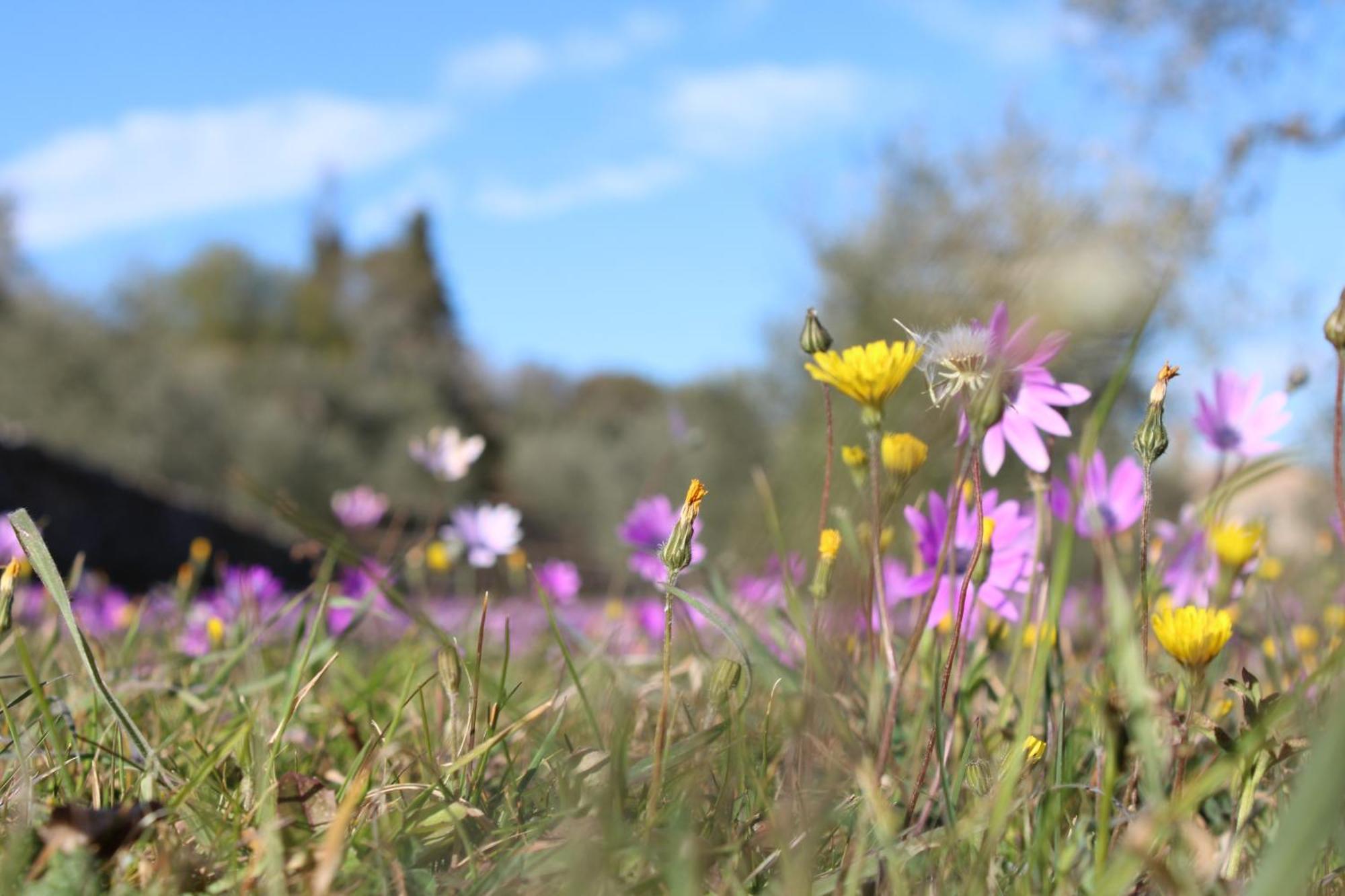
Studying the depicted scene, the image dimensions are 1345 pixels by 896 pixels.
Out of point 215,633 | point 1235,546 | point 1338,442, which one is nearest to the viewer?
point 1338,442

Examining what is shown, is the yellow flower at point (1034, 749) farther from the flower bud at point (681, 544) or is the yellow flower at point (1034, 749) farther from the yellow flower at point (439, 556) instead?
the yellow flower at point (439, 556)

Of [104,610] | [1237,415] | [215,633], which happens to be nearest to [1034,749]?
[1237,415]

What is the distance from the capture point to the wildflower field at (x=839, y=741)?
0.70 meters

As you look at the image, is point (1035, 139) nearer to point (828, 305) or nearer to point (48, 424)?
point (828, 305)

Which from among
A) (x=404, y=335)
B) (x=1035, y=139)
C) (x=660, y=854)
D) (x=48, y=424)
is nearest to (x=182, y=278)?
(x=404, y=335)

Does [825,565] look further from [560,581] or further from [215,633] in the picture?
[560,581]

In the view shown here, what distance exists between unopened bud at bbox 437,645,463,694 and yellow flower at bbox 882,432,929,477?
408 millimetres

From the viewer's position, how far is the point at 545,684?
6.32 ft

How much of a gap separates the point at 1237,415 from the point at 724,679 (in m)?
0.96

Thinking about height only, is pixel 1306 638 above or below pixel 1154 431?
below

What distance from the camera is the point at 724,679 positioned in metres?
0.86

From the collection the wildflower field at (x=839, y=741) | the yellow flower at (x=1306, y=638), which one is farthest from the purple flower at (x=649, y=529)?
the yellow flower at (x=1306, y=638)

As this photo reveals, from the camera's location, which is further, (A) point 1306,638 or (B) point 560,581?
(B) point 560,581

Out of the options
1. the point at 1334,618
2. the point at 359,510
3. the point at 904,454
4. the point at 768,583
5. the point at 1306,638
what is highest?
the point at 904,454
